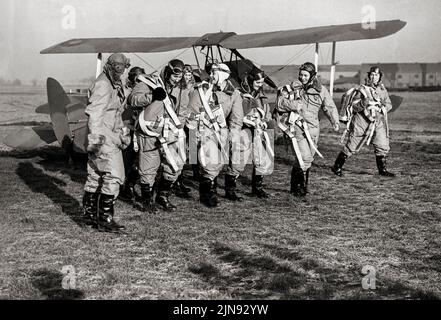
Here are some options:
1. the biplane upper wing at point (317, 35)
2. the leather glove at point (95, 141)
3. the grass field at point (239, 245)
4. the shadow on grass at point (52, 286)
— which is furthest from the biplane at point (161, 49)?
the shadow on grass at point (52, 286)

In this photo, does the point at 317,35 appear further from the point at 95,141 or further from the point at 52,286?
the point at 52,286

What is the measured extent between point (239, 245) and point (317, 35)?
6540 mm

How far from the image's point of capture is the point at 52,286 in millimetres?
4453

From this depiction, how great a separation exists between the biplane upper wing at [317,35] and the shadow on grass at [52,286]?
772cm

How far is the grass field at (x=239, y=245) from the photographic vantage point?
4.45 m

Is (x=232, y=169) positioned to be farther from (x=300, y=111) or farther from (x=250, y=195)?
(x=300, y=111)

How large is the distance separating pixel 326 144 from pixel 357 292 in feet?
39.0

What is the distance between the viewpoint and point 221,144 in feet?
25.3

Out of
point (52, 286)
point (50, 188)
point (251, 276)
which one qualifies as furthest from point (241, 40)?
point (52, 286)

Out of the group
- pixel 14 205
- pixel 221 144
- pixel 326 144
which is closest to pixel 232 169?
pixel 221 144

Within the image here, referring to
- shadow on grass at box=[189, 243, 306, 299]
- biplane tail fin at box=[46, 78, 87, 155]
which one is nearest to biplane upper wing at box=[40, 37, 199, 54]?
biplane tail fin at box=[46, 78, 87, 155]

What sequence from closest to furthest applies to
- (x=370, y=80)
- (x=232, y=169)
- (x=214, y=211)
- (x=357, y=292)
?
(x=357, y=292) < (x=214, y=211) < (x=232, y=169) < (x=370, y=80)

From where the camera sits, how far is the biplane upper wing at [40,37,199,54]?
1314 cm

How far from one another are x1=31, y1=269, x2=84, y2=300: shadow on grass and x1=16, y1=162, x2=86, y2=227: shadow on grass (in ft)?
6.16
